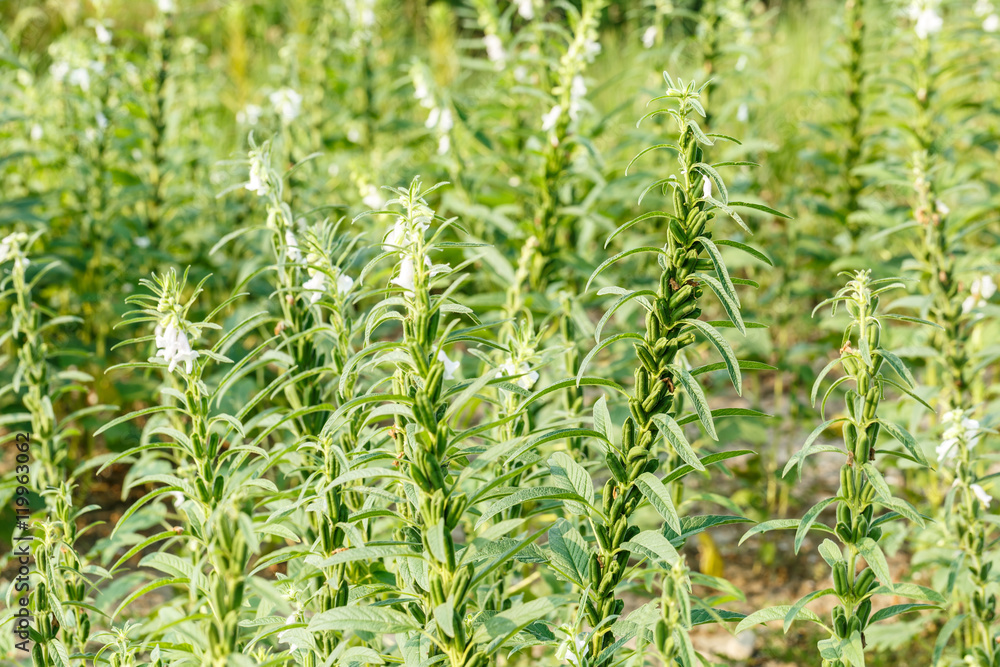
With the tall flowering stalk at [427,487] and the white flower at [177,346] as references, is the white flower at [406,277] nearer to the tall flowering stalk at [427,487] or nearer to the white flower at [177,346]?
the tall flowering stalk at [427,487]

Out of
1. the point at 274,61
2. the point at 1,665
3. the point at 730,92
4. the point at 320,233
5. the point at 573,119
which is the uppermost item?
the point at 274,61

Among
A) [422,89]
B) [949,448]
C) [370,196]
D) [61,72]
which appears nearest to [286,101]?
[422,89]

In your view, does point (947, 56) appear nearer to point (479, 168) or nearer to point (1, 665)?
point (479, 168)

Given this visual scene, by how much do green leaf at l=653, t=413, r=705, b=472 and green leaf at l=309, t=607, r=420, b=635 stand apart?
0.45 m

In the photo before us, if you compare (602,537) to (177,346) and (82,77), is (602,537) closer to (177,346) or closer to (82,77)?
(177,346)

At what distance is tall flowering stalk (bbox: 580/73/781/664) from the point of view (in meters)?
1.12

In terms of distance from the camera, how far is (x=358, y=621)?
3.62 ft

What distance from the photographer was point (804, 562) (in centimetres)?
306

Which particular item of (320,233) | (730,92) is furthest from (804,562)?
(730,92)

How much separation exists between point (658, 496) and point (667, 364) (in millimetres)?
207

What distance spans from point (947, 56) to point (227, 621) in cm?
439

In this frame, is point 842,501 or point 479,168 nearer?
point 842,501

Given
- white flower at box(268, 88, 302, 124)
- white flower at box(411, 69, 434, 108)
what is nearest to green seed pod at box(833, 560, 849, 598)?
white flower at box(411, 69, 434, 108)

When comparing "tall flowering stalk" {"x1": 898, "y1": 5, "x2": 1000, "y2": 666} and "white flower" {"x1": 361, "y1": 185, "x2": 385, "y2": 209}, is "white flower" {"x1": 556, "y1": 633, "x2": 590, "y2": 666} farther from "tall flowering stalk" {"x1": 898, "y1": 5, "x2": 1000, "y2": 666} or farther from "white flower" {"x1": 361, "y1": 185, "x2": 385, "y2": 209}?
"white flower" {"x1": 361, "y1": 185, "x2": 385, "y2": 209}
